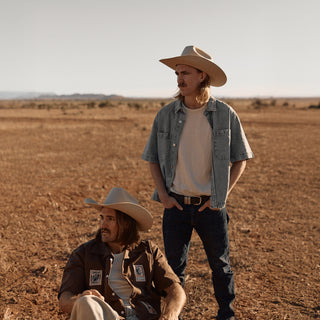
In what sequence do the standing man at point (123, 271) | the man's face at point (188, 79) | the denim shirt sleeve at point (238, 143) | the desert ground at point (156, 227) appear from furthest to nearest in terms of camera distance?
the desert ground at point (156, 227) → the denim shirt sleeve at point (238, 143) → the man's face at point (188, 79) → the standing man at point (123, 271)

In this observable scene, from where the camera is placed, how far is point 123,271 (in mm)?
2400

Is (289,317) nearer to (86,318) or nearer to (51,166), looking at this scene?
(86,318)

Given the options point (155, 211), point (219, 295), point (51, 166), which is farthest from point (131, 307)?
point (51, 166)

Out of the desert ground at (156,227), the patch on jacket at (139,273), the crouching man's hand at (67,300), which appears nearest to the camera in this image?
the crouching man's hand at (67,300)

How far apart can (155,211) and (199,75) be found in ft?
15.0

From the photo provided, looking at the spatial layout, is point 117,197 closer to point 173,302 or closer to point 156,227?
point 173,302

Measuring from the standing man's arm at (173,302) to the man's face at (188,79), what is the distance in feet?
4.44

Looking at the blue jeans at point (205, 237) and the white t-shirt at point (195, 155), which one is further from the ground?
the white t-shirt at point (195, 155)

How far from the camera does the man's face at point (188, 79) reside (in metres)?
2.85

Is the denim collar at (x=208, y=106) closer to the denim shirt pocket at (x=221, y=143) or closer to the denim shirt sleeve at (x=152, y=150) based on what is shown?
the denim shirt pocket at (x=221, y=143)

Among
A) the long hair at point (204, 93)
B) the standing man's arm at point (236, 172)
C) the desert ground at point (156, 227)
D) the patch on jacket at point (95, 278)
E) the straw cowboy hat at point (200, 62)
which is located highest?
the straw cowboy hat at point (200, 62)

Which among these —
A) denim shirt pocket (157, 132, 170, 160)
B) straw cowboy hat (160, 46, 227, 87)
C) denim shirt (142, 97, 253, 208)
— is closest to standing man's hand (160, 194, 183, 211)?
denim shirt (142, 97, 253, 208)

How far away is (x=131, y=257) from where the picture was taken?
8.09 ft

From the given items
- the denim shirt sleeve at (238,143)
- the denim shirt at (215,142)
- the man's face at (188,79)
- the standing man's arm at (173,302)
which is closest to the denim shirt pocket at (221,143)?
the denim shirt at (215,142)
